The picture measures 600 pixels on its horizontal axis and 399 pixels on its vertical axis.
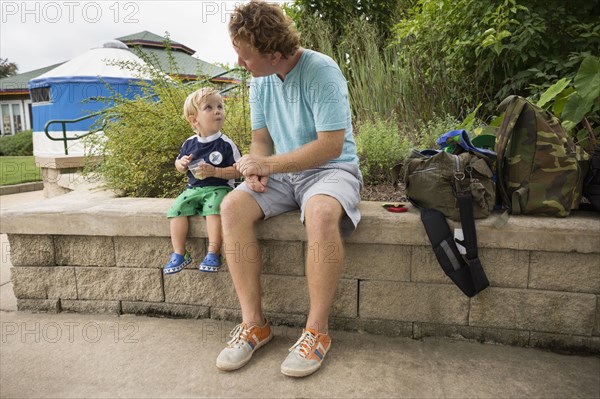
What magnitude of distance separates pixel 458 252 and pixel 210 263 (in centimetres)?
117

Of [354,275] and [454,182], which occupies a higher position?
[454,182]

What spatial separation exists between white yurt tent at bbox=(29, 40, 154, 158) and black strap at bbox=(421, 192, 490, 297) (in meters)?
9.47

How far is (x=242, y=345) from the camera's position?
2004 mm

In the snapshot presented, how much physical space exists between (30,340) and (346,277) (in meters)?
1.63

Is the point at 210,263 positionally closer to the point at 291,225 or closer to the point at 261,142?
the point at 291,225

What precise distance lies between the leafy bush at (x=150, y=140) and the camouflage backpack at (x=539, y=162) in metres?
1.86

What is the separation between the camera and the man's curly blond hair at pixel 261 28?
6.67ft

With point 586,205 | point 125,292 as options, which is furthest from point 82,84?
point 586,205

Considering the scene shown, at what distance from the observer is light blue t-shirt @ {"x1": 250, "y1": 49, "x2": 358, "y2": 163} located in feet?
6.73

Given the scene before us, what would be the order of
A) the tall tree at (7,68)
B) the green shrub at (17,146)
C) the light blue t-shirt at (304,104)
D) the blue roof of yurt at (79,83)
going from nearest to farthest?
the light blue t-shirt at (304,104), the blue roof of yurt at (79,83), the green shrub at (17,146), the tall tree at (7,68)

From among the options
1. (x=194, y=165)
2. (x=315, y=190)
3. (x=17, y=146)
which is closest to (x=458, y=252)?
(x=315, y=190)

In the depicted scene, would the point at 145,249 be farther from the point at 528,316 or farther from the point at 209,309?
the point at 528,316

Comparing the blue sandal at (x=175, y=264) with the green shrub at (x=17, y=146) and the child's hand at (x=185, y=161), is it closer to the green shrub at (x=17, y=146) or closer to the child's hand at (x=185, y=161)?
the child's hand at (x=185, y=161)

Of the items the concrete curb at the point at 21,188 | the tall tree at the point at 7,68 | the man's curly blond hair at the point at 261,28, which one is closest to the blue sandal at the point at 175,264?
the man's curly blond hair at the point at 261,28
